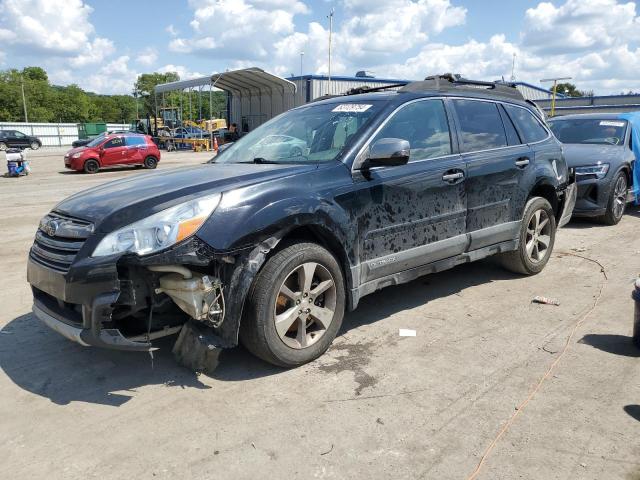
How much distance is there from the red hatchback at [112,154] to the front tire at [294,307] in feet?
65.9

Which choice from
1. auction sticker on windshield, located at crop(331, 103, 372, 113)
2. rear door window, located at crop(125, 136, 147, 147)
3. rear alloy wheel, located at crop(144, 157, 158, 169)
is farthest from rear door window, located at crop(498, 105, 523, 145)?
rear alloy wheel, located at crop(144, 157, 158, 169)

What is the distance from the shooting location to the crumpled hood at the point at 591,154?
27.8 feet

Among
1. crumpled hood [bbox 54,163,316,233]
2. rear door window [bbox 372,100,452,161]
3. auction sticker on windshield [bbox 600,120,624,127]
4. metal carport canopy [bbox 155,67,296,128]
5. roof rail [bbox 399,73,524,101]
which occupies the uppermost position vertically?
metal carport canopy [bbox 155,67,296,128]

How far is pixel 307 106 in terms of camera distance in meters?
4.91

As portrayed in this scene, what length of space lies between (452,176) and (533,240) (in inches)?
68.9

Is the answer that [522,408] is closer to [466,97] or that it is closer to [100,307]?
[100,307]

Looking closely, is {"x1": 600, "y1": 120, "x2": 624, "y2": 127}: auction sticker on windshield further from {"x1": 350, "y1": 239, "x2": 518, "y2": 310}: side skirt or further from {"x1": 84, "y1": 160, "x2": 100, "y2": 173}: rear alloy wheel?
{"x1": 84, "y1": 160, "x2": 100, "y2": 173}: rear alloy wheel

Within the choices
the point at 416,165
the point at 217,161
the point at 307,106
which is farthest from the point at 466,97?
the point at 217,161

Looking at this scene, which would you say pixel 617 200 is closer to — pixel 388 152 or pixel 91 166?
pixel 388 152

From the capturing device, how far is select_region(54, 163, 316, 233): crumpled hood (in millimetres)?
3094

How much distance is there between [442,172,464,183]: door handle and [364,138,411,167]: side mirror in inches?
28.8

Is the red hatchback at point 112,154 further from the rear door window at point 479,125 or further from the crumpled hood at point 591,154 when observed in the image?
the rear door window at point 479,125

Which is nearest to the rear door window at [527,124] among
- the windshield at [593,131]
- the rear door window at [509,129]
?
the rear door window at [509,129]

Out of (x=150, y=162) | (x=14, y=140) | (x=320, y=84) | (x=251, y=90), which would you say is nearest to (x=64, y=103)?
(x=14, y=140)
